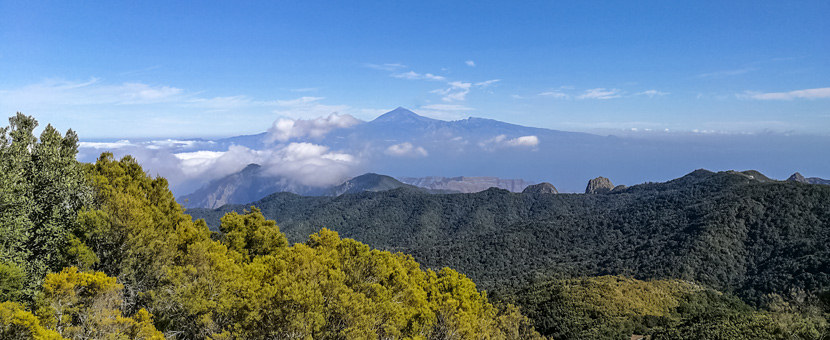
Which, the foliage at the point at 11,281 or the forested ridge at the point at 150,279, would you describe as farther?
the foliage at the point at 11,281

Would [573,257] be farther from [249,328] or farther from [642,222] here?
[249,328]

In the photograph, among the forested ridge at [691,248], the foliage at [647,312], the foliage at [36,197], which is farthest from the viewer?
the forested ridge at [691,248]

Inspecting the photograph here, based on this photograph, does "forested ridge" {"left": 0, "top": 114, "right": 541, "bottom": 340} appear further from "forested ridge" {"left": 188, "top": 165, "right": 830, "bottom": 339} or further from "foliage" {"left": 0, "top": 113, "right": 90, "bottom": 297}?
"forested ridge" {"left": 188, "top": 165, "right": 830, "bottom": 339}

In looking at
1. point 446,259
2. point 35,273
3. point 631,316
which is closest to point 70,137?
point 35,273

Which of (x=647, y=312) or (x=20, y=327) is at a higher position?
(x=20, y=327)

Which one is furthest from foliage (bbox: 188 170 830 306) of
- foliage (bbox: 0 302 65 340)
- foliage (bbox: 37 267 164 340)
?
foliage (bbox: 0 302 65 340)

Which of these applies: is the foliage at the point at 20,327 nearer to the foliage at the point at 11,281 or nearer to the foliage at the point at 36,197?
the foliage at the point at 11,281

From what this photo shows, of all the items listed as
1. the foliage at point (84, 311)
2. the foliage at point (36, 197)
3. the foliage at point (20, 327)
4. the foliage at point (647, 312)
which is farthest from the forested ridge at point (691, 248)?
the foliage at point (36, 197)

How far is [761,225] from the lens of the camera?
109500 millimetres

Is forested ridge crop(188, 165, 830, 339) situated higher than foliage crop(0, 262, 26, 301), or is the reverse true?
foliage crop(0, 262, 26, 301)

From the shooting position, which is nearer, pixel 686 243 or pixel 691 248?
pixel 691 248

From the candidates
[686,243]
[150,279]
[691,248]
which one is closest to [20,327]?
[150,279]

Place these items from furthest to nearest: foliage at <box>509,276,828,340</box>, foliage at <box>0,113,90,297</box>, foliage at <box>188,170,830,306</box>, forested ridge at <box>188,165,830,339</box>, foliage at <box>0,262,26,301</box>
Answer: foliage at <box>188,170,830,306</box>, forested ridge at <box>188,165,830,339</box>, foliage at <box>509,276,828,340</box>, foliage at <box>0,113,90,297</box>, foliage at <box>0,262,26,301</box>

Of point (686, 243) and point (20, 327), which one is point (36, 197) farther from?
point (686, 243)
